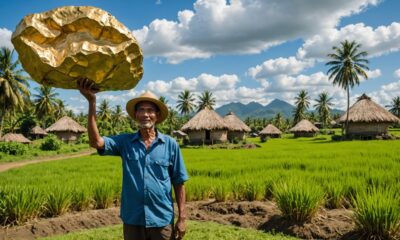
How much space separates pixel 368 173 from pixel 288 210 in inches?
164

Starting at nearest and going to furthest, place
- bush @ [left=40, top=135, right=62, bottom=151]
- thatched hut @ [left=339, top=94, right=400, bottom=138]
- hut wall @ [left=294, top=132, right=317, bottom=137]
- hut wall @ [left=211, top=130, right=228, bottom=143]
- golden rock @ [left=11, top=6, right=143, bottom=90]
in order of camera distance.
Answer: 1. golden rock @ [left=11, top=6, right=143, bottom=90]
2. bush @ [left=40, top=135, right=62, bottom=151]
3. thatched hut @ [left=339, top=94, right=400, bottom=138]
4. hut wall @ [left=211, top=130, right=228, bottom=143]
5. hut wall @ [left=294, top=132, right=317, bottom=137]

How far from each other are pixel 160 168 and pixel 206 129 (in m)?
33.5

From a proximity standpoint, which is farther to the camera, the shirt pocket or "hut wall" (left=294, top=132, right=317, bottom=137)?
"hut wall" (left=294, top=132, right=317, bottom=137)

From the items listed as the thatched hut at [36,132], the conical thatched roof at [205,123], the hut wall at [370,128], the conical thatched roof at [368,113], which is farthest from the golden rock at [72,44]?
the thatched hut at [36,132]

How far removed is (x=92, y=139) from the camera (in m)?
3.08

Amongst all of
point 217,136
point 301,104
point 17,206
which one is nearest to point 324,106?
point 301,104

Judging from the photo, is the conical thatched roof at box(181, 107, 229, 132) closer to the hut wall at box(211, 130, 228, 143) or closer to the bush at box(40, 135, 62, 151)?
the hut wall at box(211, 130, 228, 143)

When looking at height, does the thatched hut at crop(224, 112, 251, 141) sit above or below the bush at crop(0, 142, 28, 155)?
above

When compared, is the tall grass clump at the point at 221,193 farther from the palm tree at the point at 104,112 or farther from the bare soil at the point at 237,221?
the palm tree at the point at 104,112

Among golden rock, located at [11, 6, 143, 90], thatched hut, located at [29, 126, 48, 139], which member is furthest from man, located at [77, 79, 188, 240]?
thatched hut, located at [29, 126, 48, 139]

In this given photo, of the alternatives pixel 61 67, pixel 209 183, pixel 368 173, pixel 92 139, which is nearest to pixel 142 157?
pixel 92 139

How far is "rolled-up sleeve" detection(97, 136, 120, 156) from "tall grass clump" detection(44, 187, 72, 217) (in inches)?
164

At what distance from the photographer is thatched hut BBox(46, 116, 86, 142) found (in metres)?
44.3

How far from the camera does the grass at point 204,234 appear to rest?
218 inches
